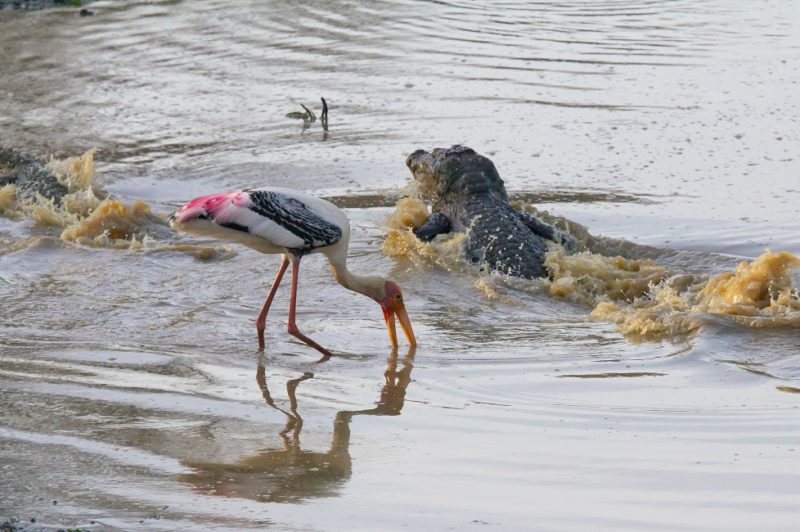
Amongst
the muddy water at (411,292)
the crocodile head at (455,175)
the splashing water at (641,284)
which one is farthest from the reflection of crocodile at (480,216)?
the muddy water at (411,292)

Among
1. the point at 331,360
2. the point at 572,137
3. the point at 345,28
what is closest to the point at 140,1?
the point at 345,28

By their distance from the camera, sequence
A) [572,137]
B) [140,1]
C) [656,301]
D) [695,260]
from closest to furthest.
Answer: [656,301], [695,260], [572,137], [140,1]

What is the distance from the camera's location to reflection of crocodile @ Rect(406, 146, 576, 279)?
362 inches

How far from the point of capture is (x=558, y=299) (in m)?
8.62

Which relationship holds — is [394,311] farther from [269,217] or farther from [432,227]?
[432,227]

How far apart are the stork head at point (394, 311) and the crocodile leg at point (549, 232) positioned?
2485 millimetres

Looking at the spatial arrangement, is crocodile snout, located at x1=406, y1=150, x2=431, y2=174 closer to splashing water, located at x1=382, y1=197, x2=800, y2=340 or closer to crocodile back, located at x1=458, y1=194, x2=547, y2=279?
splashing water, located at x1=382, y1=197, x2=800, y2=340

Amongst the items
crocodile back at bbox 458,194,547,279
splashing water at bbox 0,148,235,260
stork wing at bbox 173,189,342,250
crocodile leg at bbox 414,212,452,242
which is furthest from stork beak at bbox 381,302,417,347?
crocodile leg at bbox 414,212,452,242

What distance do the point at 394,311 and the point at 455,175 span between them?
10.2 feet

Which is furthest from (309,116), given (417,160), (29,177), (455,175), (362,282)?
(362,282)

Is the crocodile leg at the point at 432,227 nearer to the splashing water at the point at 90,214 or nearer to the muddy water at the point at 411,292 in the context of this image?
the muddy water at the point at 411,292

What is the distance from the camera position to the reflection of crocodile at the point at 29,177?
1104cm

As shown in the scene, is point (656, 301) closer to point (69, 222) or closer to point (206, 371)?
point (206, 371)

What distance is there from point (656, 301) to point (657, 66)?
7255mm
